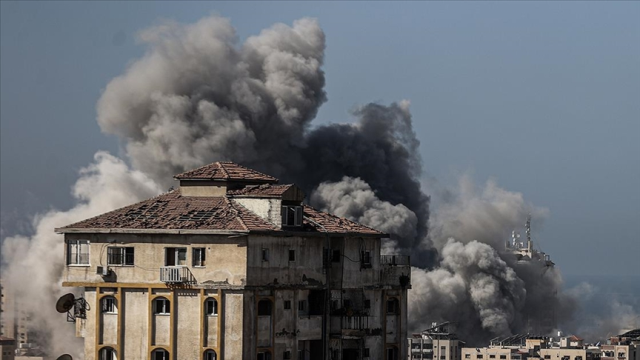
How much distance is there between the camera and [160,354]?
5769cm

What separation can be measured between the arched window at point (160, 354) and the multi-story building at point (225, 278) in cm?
3

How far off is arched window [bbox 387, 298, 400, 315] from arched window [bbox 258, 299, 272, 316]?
7.66 m

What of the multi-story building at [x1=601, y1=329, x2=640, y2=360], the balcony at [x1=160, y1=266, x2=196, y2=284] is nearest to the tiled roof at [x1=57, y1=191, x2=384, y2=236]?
the balcony at [x1=160, y1=266, x2=196, y2=284]

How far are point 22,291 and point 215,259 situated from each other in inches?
3565

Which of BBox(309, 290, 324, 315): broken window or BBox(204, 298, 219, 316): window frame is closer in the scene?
BBox(204, 298, 219, 316): window frame

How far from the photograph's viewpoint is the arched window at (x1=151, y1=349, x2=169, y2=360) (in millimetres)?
57562

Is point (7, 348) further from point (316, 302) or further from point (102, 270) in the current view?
point (102, 270)

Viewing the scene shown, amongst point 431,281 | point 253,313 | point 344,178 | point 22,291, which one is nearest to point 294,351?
point 253,313

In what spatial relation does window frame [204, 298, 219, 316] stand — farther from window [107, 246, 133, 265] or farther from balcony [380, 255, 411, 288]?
balcony [380, 255, 411, 288]

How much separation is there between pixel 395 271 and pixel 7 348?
11394 centimetres

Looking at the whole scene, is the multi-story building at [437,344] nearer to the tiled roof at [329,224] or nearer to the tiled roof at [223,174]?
the tiled roof at [329,224]

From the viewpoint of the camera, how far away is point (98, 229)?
2354 inches

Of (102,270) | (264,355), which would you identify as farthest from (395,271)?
(102,270)

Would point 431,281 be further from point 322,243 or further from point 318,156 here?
point 322,243
